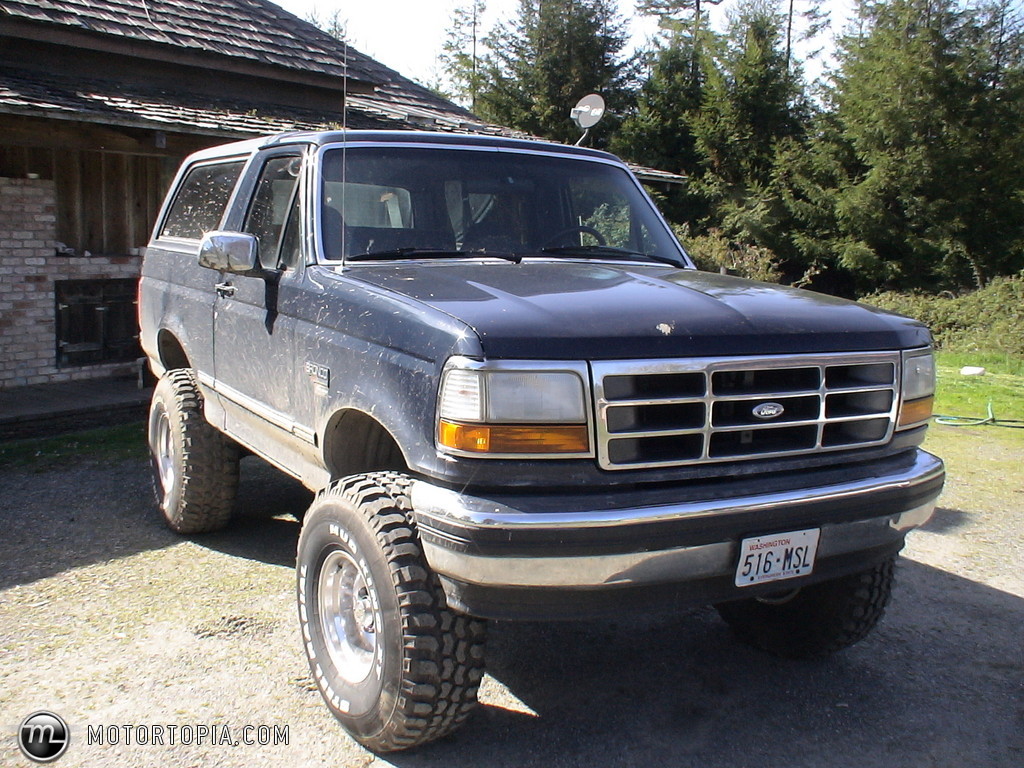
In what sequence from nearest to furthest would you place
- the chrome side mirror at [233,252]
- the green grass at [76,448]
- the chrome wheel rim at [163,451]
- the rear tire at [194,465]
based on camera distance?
the chrome side mirror at [233,252], the rear tire at [194,465], the chrome wheel rim at [163,451], the green grass at [76,448]

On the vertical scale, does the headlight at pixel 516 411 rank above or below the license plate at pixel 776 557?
above

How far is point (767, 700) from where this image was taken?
140 inches

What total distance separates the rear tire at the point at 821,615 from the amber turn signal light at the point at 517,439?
1537 mm

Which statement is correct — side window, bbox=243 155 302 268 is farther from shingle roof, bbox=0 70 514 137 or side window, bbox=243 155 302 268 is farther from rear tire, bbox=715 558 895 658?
shingle roof, bbox=0 70 514 137

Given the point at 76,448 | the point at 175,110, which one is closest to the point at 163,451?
the point at 76,448

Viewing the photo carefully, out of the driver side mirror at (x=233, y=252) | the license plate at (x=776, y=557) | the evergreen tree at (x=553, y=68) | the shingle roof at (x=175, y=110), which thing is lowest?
the license plate at (x=776, y=557)

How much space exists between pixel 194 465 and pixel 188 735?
1.96 metres

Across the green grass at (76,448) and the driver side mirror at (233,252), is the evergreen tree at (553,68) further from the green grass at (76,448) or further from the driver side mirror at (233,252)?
the driver side mirror at (233,252)

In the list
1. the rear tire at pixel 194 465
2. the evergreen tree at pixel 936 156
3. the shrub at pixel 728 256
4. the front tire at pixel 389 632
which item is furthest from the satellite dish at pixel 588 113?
the evergreen tree at pixel 936 156

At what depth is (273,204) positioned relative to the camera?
170 inches

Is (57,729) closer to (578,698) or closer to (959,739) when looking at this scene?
(578,698)

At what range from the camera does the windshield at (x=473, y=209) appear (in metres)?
3.85

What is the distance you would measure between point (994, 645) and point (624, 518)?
7.65 ft

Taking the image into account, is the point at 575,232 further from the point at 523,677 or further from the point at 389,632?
the point at 389,632
